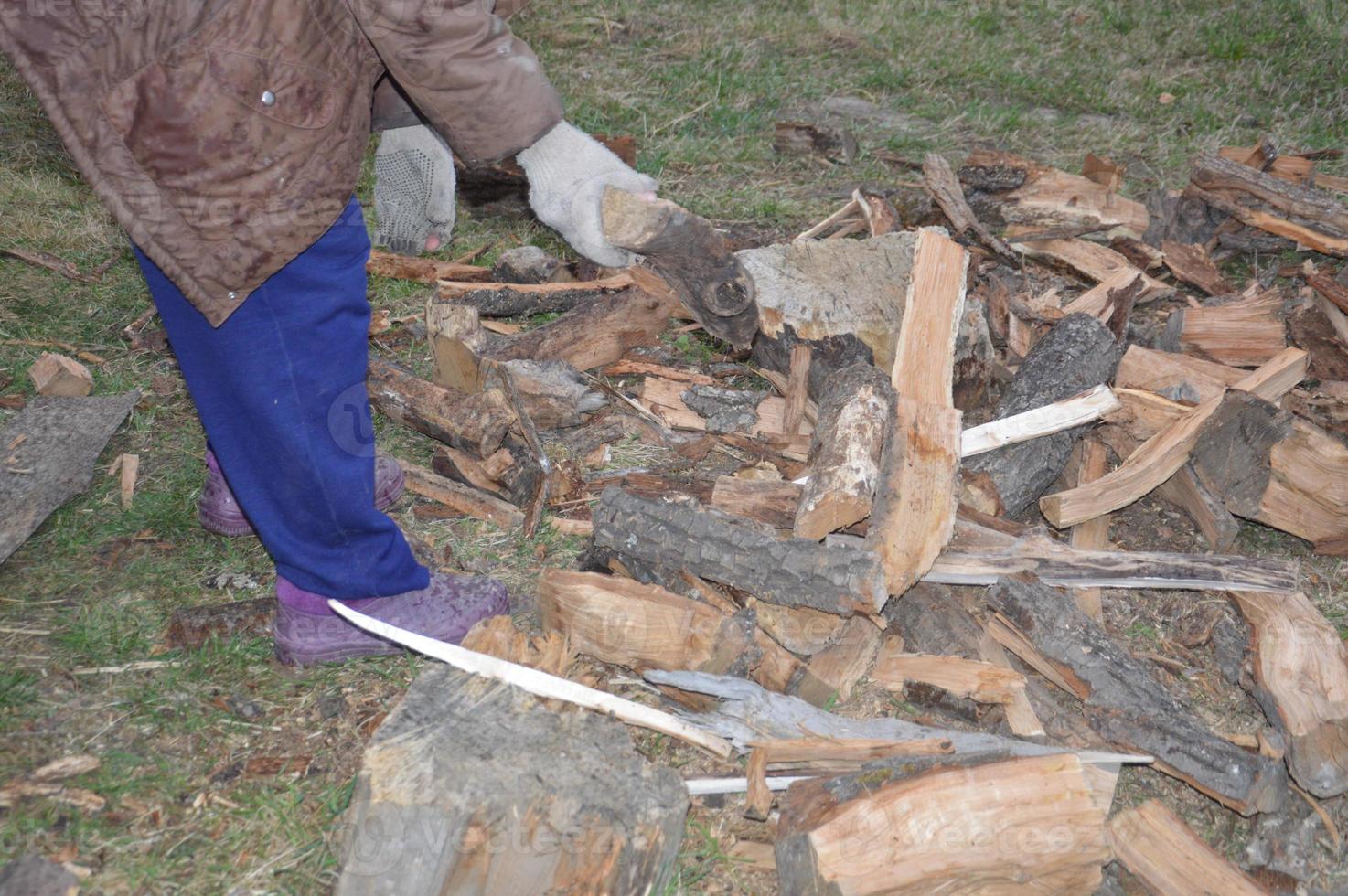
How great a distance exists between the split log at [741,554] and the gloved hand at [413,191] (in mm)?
2094

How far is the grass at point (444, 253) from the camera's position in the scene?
7.21ft

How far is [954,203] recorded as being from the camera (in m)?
4.45

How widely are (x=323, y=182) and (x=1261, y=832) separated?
2405mm

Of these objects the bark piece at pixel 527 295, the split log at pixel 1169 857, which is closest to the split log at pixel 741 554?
the split log at pixel 1169 857

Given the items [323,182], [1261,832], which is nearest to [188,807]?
[323,182]

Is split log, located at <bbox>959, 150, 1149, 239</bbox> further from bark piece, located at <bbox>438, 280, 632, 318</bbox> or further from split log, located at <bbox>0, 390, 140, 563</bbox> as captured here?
split log, located at <bbox>0, 390, 140, 563</bbox>

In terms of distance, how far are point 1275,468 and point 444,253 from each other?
3238 millimetres

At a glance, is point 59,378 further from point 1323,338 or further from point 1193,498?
point 1323,338

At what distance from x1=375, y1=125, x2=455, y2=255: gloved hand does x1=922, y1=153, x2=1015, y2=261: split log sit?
6.68 feet

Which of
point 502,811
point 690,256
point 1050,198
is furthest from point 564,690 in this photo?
point 1050,198

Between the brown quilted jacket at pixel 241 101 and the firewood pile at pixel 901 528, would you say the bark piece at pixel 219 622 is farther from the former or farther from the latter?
the brown quilted jacket at pixel 241 101

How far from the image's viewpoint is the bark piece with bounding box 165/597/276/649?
262 centimetres

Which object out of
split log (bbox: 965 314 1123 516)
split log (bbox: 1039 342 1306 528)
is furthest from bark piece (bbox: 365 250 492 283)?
split log (bbox: 1039 342 1306 528)

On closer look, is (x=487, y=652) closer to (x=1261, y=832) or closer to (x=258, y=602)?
(x=258, y=602)
